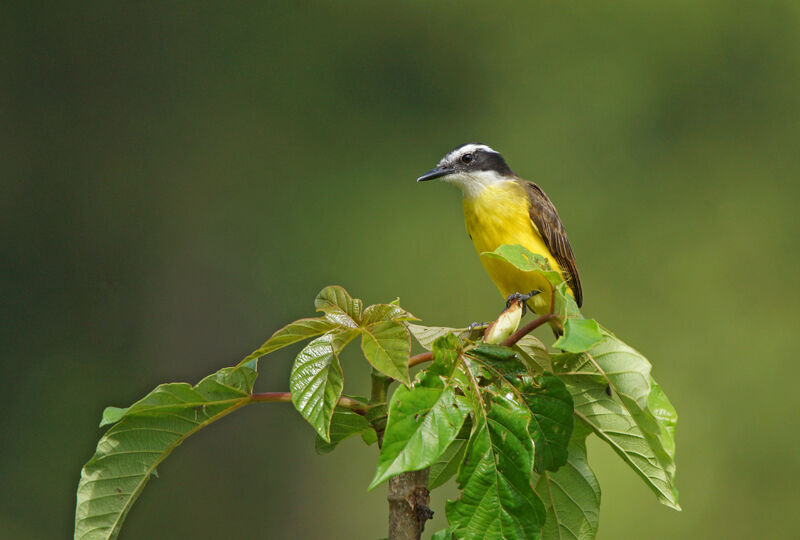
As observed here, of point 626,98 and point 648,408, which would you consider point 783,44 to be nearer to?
point 626,98

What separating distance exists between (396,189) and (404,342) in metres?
7.88

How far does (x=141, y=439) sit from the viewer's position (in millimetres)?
1170

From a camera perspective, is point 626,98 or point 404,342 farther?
point 626,98

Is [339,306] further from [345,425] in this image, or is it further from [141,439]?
[141,439]

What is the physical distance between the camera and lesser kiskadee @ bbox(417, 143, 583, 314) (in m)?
3.02

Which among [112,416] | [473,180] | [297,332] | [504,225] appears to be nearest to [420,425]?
[297,332]

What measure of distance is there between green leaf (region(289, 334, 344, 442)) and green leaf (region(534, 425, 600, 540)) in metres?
0.32

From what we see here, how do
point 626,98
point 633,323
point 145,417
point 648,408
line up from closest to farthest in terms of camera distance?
1. point 648,408
2. point 145,417
3. point 633,323
4. point 626,98

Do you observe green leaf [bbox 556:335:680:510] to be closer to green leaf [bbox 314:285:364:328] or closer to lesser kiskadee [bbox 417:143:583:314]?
green leaf [bbox 314:285:364:328]

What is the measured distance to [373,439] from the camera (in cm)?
129

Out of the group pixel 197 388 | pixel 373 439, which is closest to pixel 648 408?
pixel 373 439

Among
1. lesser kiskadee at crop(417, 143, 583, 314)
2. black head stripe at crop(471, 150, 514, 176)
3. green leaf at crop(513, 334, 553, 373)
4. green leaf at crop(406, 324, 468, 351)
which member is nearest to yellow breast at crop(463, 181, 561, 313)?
lesser kiskadee at crop(417, 143, 583, 314)

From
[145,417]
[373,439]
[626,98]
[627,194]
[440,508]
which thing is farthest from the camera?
[626,98]

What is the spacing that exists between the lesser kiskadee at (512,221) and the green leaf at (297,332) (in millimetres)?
1808
